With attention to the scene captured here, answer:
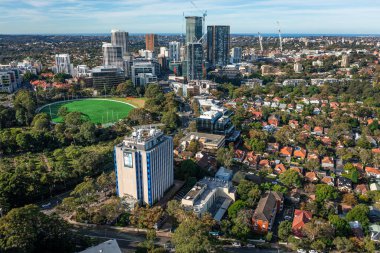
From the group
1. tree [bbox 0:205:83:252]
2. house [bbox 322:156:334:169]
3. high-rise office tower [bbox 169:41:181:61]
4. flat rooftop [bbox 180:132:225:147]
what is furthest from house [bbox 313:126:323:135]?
high-rise office tower [bbox 169:41:181:61]

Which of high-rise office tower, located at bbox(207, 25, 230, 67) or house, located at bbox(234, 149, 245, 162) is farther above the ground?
high-rise office tower, located at bbox(207, 25, 230, 67)

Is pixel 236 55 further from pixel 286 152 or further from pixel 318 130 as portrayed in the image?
pixel 286 152

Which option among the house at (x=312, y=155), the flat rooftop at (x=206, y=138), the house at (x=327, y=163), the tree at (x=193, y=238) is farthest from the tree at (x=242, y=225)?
the house at (x=312, y=155)

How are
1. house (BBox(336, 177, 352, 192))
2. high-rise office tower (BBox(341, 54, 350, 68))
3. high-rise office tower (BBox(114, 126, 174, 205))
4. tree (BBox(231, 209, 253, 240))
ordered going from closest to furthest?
tree (BBox(231, 209, 253, 240)) → high-rise office tower (BBox(114, 126, 174, 205)) → house (BBox(336, 177, 352, 192)) → high-rise office tower (BBox(341, 54, 350, 68))

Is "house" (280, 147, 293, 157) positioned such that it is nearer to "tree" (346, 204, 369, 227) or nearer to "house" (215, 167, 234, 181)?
"house" (215, 167, 234, 181)

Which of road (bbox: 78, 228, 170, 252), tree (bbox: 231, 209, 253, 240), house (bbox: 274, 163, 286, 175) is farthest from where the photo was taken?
house (bbox: 274, 163, 286, 175)

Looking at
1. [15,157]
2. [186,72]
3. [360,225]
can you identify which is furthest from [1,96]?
[360,225]

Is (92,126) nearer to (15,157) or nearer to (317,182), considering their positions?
(15,157)
